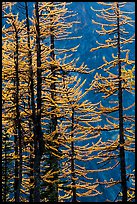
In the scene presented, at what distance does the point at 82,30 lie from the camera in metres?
182

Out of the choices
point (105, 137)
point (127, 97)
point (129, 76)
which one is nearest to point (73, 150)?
point (129, 76)

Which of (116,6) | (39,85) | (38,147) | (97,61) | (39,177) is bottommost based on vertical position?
(39,177)

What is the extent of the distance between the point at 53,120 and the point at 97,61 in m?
156

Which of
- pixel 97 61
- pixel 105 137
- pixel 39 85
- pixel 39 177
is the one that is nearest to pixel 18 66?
pixel 39 85

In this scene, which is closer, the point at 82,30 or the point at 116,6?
the point at 116,6

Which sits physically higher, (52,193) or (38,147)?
(38,147)

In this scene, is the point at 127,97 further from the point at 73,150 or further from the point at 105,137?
the point at 73,150

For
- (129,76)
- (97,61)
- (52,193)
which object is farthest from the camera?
(97,61)

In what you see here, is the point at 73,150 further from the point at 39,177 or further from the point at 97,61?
the point at 97,61

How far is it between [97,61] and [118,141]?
6284 inches

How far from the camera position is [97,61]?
171625 millimetres

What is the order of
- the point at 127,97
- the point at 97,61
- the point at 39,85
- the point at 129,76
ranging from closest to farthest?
the point at 129,76 < the point at 39,85 < the point at 127,97 < the point at 97,61

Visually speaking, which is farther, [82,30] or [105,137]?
[82,30]

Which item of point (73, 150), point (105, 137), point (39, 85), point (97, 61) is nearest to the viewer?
point (39, 85)
